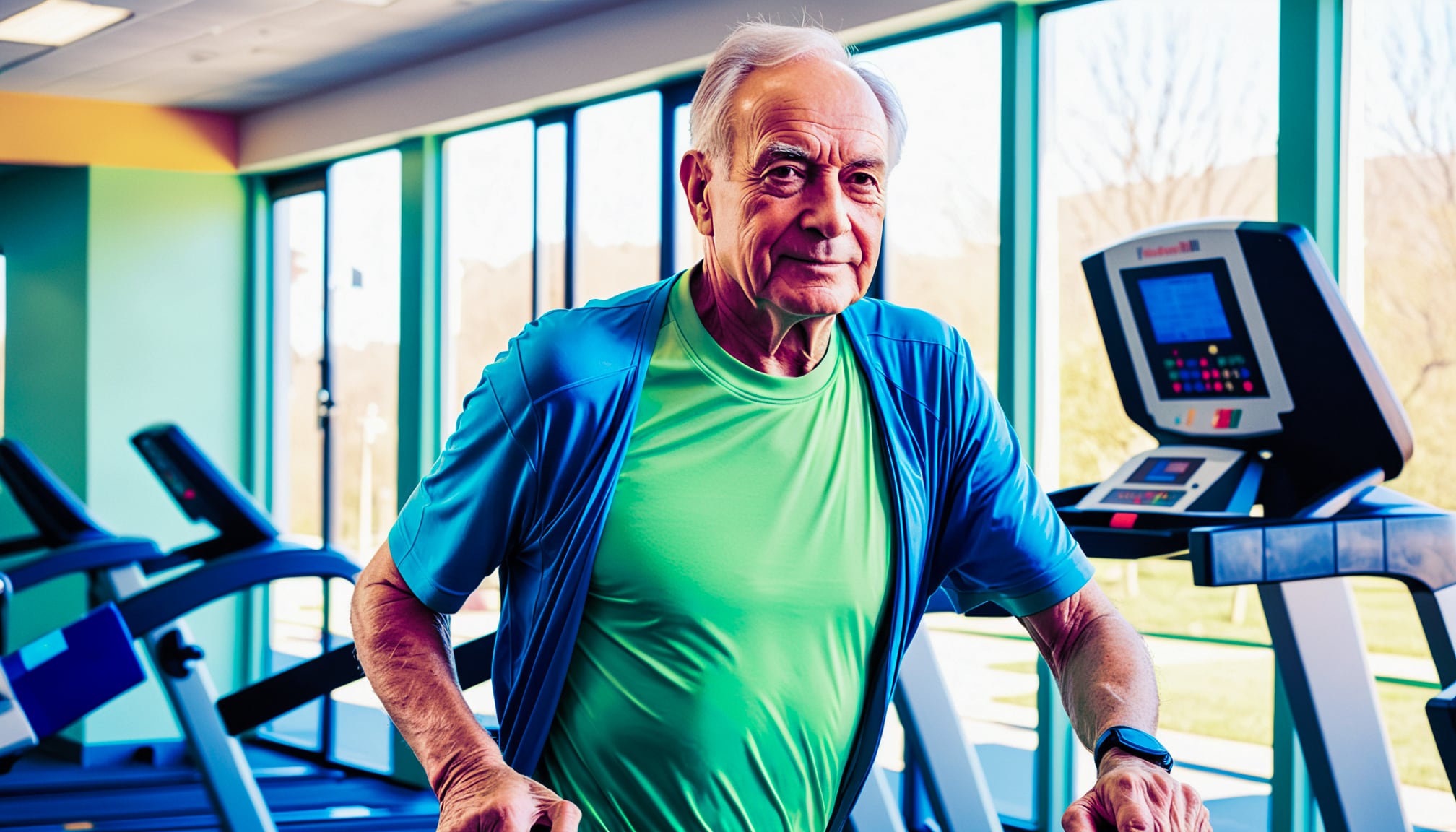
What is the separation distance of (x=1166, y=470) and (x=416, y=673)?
145cm

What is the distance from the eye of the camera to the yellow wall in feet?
18.0

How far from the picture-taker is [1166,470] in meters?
2.14

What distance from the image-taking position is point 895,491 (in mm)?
1177

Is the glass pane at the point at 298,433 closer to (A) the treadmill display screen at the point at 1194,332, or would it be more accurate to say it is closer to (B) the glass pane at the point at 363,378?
(B) the glass pane at the point at 363,378

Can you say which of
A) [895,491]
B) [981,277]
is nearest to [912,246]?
[981,277]

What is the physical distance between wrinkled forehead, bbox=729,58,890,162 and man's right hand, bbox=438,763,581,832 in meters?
0.54

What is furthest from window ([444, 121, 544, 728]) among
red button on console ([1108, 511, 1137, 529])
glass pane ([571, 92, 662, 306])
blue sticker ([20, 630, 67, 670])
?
red button on console ([1108, 511, 1137, 529])

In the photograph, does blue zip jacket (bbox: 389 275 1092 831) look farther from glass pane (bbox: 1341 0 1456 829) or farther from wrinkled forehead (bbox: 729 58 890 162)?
glass pane (bbox: 1341 0 1456 829)

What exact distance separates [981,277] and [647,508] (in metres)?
2.66

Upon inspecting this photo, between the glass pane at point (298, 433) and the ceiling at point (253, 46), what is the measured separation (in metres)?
0.60

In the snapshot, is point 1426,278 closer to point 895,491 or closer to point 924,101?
point 924,101

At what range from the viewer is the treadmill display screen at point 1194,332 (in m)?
2.04

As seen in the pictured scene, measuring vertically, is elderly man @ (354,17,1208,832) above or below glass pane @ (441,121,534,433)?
below

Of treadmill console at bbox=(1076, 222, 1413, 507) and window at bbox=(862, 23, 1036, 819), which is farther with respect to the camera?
window at bbox=(862, 23, 1036, 819)
